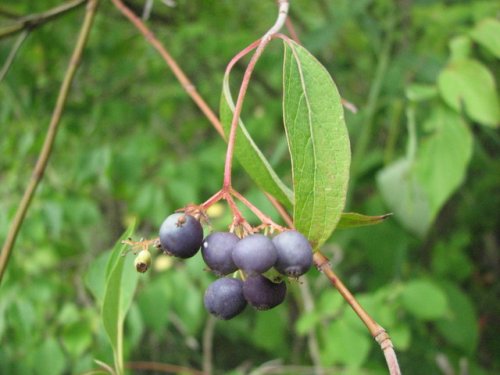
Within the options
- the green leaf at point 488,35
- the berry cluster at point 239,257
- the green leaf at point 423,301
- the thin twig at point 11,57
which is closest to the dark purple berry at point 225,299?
the berry cluster at point 239,257

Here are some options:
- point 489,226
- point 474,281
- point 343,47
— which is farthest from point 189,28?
point 474,281

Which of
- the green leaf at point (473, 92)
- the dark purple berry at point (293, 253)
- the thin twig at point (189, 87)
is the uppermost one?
the thin twig at point (189, 87)

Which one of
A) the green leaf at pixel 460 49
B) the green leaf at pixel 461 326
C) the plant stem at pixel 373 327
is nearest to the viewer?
the plant stem at pixel 373 327

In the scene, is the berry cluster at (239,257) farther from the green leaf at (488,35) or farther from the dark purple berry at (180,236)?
the green leaf at (488,35)

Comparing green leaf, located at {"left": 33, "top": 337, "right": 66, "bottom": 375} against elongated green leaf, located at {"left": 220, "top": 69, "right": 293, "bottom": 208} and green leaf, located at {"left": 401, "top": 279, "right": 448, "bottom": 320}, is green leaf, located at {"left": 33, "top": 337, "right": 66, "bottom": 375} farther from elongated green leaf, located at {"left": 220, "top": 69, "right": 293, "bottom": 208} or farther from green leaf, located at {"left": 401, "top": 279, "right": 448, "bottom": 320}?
elongated green leaf, located at {"left": 220, "top": 69, "right": 293, "bottom": 208}

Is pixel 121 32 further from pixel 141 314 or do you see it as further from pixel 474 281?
pixel 474 281
